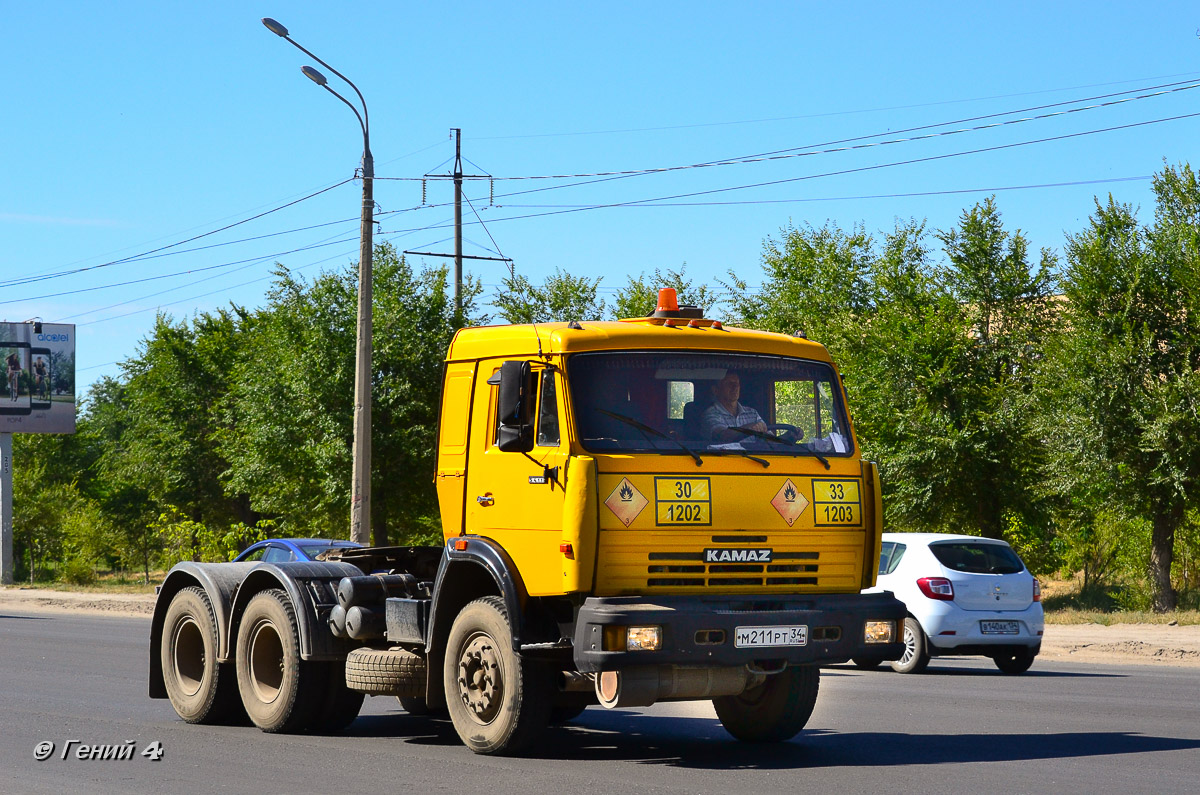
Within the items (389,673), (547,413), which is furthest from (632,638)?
(389,673)

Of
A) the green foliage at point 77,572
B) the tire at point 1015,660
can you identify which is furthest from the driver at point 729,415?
the green foliage at point 77,572

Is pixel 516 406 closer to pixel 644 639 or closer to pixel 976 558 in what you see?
pixel 644 639

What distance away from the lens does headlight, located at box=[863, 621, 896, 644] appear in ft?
29.7

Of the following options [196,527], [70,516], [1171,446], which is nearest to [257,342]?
[196,527]

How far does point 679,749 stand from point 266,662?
331cm

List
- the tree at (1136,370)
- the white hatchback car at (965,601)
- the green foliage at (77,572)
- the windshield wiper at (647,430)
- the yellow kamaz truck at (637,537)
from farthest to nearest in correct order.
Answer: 1. the green foliage at (77,572)
2. the tree at (1136,370)
3. the white hatchback car at (965,601)
4. the windshield wiper at (647,430)
5. the yellow kamaz truck at (637,537)

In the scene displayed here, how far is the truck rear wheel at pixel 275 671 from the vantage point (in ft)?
34.3

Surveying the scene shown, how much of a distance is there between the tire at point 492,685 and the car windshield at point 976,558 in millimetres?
8813

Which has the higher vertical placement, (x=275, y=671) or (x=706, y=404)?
(x=706, y=404)

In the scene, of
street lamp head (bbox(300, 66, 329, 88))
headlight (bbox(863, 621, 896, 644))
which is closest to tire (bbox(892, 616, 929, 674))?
headlight (bbox(863, 621, 896, 644))

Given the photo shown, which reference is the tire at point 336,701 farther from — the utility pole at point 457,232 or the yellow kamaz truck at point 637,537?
the utility pole at point 457,232

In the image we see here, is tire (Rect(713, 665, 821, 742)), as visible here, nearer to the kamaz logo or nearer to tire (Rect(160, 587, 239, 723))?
the kamaz logo

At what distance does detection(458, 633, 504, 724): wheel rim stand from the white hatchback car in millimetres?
8042

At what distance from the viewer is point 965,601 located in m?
16.4
